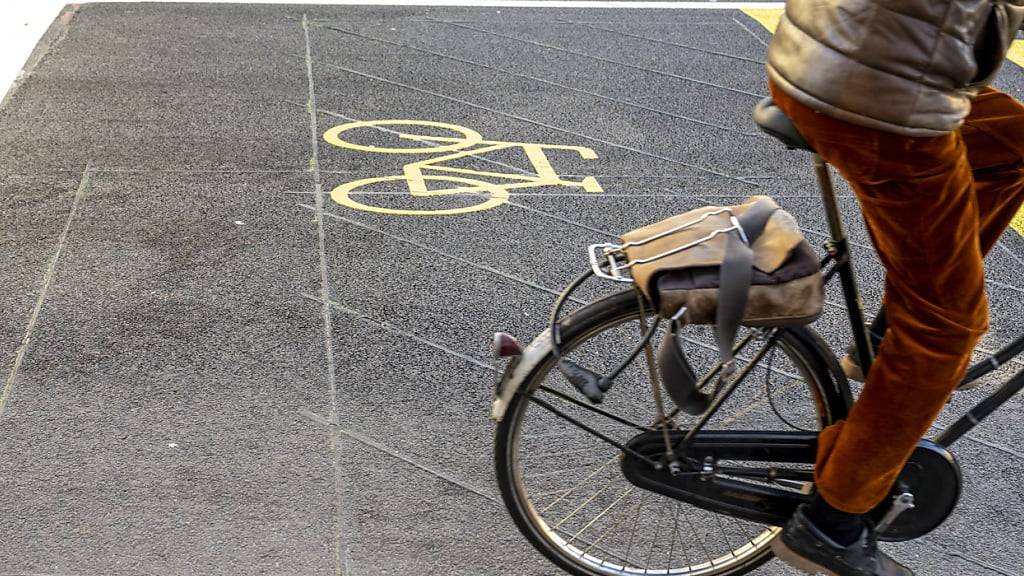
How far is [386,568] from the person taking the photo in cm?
283

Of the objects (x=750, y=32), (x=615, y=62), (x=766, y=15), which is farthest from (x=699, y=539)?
(x=766, y=15)

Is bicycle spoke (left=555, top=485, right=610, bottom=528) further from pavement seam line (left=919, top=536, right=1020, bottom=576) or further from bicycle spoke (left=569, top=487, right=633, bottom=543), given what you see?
pavement seam line (left=919, top=536, right=1020, bottom=576)

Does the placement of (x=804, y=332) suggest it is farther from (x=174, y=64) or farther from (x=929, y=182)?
(x=174, y=64)

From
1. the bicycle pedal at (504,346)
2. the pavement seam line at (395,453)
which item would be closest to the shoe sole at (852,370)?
the bicycle pedal at (504,346)

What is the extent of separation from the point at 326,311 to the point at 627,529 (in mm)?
1557

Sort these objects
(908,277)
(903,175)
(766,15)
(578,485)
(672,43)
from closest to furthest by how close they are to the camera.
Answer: (903,175)
(908,277)
(578,485)
(672,43)
(766,15)

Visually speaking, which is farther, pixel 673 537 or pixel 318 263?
pixel 318 263

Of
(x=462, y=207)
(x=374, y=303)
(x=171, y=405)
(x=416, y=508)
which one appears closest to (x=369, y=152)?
(x=462, y=207)

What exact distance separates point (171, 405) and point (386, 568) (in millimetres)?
1029

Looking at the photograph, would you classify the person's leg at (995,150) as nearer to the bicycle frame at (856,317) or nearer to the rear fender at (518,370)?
Answer: the bicycle frame at (856,317)

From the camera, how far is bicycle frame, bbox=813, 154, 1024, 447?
2.43 metres

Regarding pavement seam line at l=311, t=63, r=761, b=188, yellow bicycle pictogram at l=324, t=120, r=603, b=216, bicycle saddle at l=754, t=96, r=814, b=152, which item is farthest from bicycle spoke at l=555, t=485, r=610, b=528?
pavement seam line at l=311, t=63, r=761, b=188

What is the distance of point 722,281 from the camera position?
7.46 ft

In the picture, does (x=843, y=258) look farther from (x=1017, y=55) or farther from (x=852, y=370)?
(x=1017, y=55)
